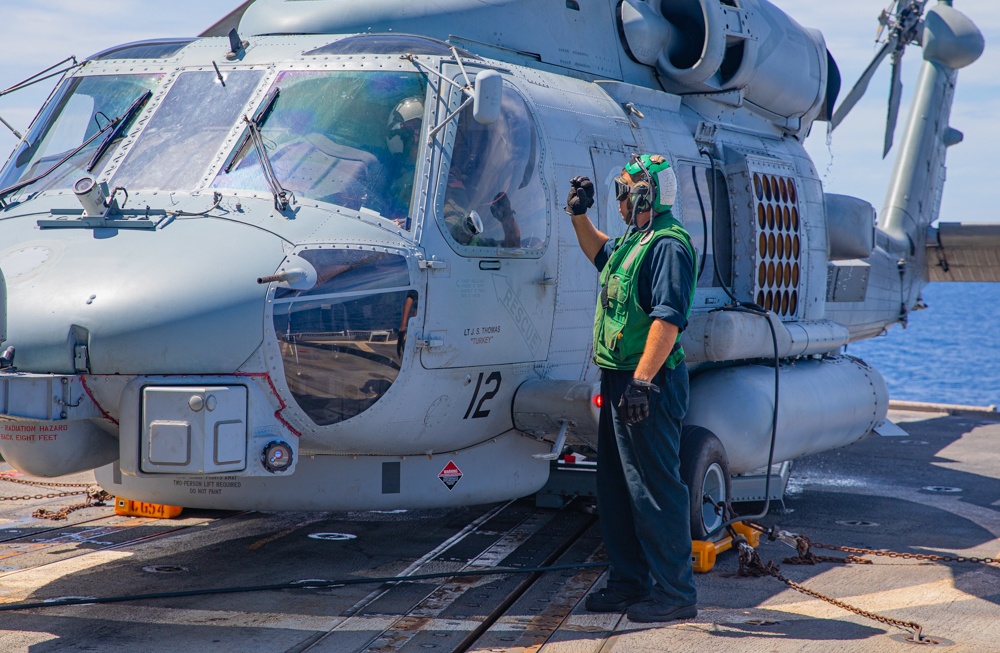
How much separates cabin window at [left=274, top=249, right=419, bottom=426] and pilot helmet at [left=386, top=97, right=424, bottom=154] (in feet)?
2.11

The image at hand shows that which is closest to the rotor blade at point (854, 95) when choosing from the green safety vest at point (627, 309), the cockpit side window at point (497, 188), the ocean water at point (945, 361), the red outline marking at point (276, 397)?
the cockpit side window at point (497, 188)

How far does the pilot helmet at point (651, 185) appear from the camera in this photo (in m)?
5.14

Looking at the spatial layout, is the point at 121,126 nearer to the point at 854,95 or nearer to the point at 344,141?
the point at 344,141

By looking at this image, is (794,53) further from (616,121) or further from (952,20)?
(952,20)

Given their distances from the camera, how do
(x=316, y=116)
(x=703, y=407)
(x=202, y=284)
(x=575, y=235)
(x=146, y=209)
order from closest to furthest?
(x=202, y=284)
(x=146, y=209)
(x=316, y=116)
(x=575, y=235)
(x=703, y=407)

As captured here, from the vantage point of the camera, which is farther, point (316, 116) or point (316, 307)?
point (316, 116)

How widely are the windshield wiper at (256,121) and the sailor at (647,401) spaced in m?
1.77

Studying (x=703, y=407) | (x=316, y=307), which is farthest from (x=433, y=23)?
(x=703, y=407)

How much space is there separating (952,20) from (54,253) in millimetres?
10512

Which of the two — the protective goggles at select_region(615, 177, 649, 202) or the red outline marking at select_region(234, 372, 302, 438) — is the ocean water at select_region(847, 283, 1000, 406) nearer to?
the protective goggles at select_region(615, 177, 649, 202)

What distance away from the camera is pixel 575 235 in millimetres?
6070

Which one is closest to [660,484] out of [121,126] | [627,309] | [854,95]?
[627,309]

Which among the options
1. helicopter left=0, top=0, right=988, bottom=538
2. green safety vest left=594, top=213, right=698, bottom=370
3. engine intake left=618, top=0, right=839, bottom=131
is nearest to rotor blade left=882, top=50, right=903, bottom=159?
engine intake left=618, top=0, right=839, bottom=131

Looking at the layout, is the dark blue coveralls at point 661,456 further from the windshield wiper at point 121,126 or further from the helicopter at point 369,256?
the windshield wiper at point 121,126
